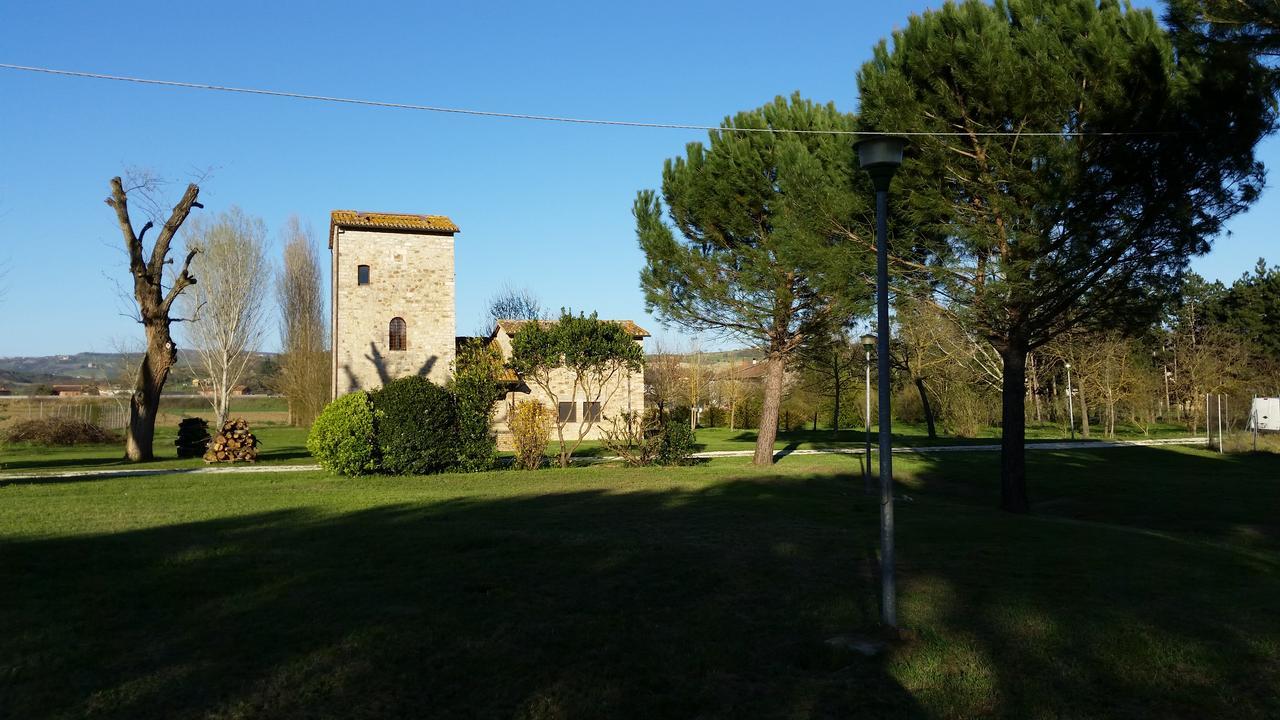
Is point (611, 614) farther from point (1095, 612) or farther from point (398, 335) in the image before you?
point (398, 335)

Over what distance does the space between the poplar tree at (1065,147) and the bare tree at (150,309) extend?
60.9ft

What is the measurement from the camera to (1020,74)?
40.1ft

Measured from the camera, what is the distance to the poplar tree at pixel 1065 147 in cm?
1193

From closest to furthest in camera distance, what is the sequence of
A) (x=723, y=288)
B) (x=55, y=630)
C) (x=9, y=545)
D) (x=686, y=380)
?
(x=55, y=630)
(x=9, y=545)
(x=723, y=288)
(x=686, y=380)

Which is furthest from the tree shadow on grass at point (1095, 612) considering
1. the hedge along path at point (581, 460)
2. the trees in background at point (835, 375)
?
the trees in background at point (835, 375)

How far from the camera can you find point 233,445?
2291cm

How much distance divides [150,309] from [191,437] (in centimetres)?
444

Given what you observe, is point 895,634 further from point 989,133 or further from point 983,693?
point 989,133

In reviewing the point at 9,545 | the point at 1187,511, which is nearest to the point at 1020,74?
the point at 1187,511

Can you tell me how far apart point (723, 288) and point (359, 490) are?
10.4 metres

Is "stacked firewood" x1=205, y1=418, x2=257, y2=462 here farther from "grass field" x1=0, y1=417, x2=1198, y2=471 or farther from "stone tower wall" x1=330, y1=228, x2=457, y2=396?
"stone tower wall" x1=330, y1=228, x2=457, y2=396

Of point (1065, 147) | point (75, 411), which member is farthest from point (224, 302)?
point (1065, 147)

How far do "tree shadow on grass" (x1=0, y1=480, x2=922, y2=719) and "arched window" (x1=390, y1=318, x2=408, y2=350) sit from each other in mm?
19727

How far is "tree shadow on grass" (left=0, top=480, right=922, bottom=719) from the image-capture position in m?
4.51
